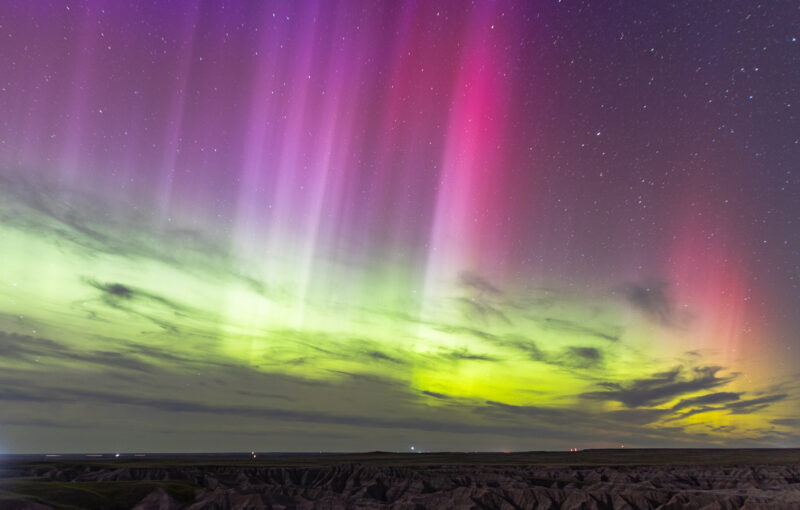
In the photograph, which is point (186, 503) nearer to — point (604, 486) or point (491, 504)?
point (491, 504)

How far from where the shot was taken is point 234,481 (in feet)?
393

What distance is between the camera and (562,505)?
101 metres

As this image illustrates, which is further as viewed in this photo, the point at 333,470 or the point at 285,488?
the point at 333,470

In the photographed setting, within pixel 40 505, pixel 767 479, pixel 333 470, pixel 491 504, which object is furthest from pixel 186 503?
pixel 767 479

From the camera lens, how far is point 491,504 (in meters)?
100

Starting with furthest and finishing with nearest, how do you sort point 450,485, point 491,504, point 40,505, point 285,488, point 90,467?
point 90,467, point 450,485, point 285,488, point 491,504, point 40,505

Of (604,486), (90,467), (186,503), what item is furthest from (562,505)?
(90,467)

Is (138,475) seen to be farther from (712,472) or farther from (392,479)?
(712,472)

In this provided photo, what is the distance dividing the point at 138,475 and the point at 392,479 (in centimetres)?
5757

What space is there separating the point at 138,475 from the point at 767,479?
472 ft

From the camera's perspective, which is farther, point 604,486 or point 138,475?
point 138,475

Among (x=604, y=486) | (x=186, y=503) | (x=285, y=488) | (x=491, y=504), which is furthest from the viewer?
(x=285, y=488)

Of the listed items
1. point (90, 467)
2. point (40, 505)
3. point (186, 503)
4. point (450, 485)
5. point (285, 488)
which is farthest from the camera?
point (90, 467)

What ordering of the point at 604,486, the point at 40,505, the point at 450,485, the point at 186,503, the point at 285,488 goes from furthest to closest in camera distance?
the point at 450,485 < the point at 285,488 < the point at 604,486 < the point at 186,503 < the point at 40,505
